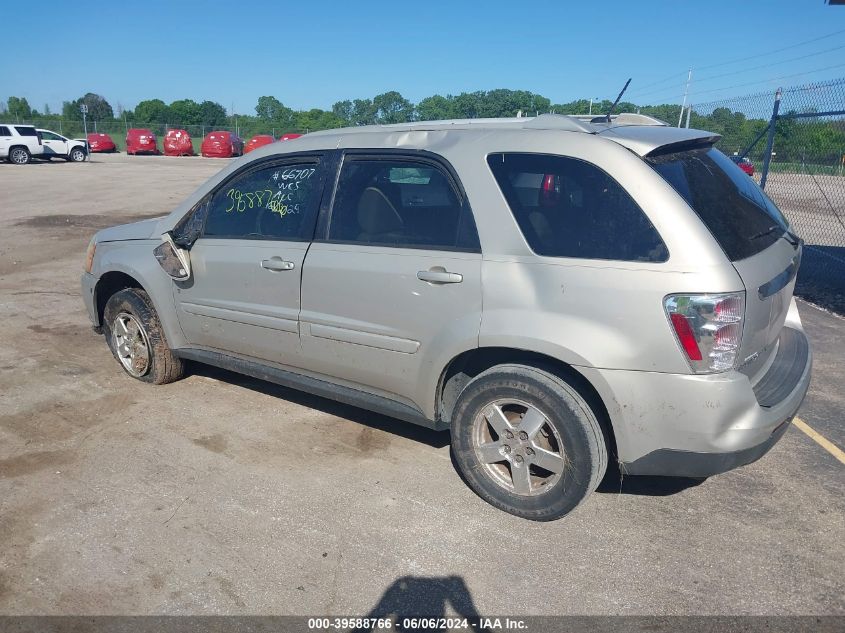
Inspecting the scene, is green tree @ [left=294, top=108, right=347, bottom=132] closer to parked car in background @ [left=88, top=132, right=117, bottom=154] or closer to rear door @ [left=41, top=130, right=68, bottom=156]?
parked car in background @ [left=88, top=132, right=117, bottom=154]

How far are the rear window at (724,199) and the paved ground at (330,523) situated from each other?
139 centimetres

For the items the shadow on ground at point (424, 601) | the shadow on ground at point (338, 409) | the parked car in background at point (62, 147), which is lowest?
the shadow on ground at point (424, 601)

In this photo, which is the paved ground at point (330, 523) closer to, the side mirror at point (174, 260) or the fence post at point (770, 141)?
the side mirror at point (174, 260)

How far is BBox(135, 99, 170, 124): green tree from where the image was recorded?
77562mm

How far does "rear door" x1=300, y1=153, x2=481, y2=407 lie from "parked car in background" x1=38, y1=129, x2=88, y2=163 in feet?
111

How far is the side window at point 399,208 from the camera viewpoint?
3500 mm

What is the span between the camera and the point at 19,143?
1217 inches

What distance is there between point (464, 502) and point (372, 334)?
1.02 metres

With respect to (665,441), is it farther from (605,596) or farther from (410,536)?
(410,536)

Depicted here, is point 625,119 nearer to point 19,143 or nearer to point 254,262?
point 254,262

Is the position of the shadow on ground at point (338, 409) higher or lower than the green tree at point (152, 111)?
lower

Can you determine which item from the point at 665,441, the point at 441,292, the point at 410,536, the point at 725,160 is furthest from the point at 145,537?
the point at 725,160

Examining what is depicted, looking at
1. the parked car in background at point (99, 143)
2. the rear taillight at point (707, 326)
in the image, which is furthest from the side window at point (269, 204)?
the parked car in background at point (99, 143)

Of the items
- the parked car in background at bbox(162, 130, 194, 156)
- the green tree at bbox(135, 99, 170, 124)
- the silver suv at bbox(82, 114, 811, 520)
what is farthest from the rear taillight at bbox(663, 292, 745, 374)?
the green tree at bbox(135, 99, 170, 124)
